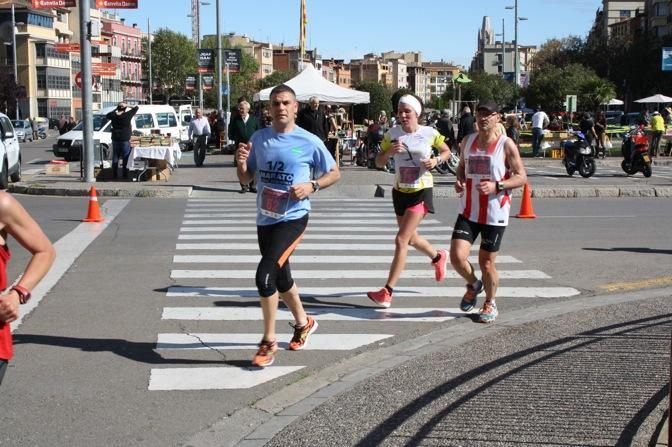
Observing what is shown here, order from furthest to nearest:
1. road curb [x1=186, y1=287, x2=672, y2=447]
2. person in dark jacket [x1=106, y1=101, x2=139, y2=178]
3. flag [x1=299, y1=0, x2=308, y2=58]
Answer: flag [x1=299, y1=0, x2=308, y2=58], person in dark jacket [x1=106, y1=101, x2=139, y2=178], road curb [x1=186, y1=287, x2=672, y2=447]

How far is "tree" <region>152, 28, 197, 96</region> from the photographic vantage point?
155m

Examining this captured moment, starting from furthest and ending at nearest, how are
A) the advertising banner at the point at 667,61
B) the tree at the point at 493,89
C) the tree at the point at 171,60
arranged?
the tree at the point at 171,60 < the tree at the point at 493,89 < the advertising banner at the point at 667,61

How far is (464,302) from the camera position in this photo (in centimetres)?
876

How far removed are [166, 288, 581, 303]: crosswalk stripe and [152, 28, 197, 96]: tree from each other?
147m

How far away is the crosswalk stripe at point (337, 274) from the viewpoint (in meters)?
10.6

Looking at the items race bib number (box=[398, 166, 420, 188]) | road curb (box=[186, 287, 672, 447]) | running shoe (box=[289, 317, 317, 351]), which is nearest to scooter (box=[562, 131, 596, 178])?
road curb (box=[186, 287, 672, 447])

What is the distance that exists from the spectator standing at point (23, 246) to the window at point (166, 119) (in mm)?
33431

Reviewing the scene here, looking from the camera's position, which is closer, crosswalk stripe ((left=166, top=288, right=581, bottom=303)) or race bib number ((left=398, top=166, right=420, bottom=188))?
race bib number ((left=398, top=166, right=420, bottom=188))

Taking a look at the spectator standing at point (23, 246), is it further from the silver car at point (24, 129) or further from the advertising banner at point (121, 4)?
the silver car at point (24, 129)

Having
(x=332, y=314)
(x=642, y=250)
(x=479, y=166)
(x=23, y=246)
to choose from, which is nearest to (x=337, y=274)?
(x=332, y=314)

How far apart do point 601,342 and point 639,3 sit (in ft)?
560

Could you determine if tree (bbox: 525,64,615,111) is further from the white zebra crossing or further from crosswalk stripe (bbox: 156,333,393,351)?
crosswalk stripe (bbox: 156,333,393,351)

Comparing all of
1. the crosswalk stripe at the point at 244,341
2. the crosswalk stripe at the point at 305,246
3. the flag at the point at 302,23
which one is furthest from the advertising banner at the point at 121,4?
the flag at the point at 302,23

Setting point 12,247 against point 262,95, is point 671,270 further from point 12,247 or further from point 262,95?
point 262,95
